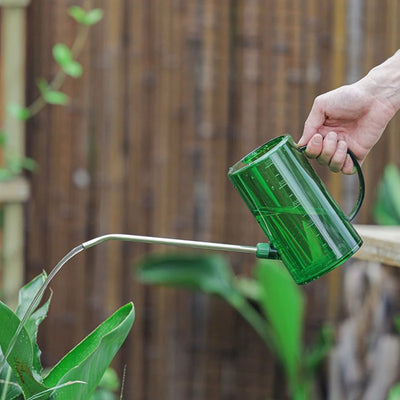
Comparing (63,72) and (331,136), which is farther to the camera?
(63,72)

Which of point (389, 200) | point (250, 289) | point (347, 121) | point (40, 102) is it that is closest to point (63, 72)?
point (40, 102)

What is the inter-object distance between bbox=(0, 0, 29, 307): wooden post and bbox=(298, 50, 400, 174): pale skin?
159 centimetres

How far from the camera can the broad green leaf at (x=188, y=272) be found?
2541 mm

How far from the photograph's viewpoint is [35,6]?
105 inches

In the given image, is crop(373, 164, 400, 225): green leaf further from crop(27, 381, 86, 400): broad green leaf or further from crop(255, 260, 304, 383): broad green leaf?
crop(27, 381, 86, 400): broad green leaf

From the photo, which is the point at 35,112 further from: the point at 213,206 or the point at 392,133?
the point at 392,133

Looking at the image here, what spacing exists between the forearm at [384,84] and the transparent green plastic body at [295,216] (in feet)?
0.84

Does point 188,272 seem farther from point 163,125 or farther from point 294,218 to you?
point 294,218

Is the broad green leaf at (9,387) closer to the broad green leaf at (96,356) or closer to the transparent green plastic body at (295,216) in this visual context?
the broad green leaf at (96,356)

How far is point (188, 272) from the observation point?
8.52 feet

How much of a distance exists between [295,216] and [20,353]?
427 millimetres

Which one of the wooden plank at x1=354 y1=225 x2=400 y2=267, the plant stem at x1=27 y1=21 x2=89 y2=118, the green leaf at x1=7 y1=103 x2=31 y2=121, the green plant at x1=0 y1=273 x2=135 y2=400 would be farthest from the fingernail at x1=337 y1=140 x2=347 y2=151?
the plant stem at x1=27 y1=21 x2=89 y2=118

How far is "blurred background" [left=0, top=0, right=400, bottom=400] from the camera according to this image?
2.66m

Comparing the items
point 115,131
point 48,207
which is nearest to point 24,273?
point 48,207
